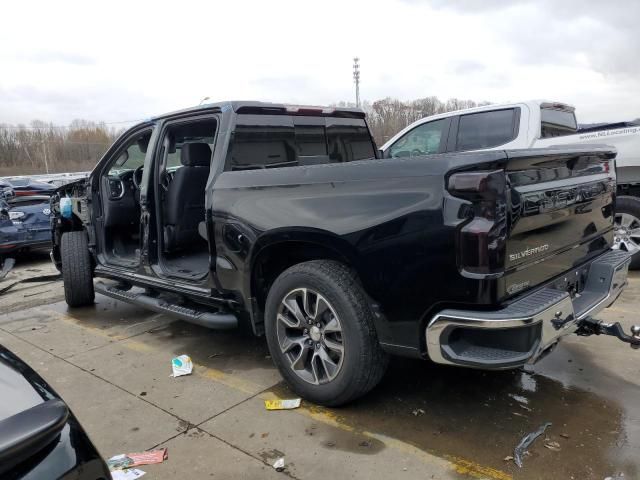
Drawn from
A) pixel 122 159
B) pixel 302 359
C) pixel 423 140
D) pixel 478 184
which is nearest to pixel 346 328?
pixel 302 359

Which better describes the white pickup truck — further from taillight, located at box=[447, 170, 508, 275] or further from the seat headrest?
taillight, located at box=[447, 170, 508, 275]

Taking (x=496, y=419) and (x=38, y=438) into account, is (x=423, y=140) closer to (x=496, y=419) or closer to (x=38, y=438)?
(x=496, y=419)

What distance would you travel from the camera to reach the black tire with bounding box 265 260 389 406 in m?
2.93

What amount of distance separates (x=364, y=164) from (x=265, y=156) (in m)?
1.44

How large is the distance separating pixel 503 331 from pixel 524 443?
759mm

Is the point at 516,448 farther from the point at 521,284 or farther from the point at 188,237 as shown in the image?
the point at 188,237

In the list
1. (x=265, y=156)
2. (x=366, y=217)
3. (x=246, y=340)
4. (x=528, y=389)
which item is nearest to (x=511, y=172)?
(x=366, y=217)

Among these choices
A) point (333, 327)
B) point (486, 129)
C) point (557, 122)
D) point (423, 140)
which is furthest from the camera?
point (423, 140)

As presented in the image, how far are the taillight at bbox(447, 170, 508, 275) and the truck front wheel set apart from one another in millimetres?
4723

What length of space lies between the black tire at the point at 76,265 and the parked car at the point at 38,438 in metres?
4.05

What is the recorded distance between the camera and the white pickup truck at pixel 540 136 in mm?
6328

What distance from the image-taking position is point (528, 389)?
3.46 meters

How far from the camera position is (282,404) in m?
3.35

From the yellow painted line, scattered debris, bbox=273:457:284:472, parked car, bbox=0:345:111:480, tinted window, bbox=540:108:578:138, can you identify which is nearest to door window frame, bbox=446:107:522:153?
tinted window, bbox=540:108:578:138
